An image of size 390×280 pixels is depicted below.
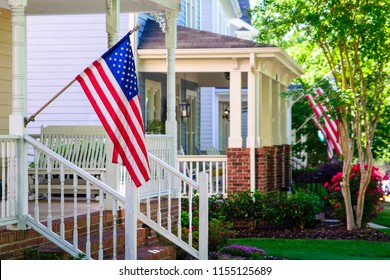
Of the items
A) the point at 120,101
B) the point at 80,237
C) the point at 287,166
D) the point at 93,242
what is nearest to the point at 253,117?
Answer: the point at 287,166

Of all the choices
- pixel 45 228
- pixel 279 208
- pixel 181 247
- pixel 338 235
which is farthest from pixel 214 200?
pixel 45 228

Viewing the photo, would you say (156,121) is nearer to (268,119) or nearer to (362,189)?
(268,119)

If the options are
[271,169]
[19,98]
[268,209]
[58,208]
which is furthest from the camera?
[271,169]

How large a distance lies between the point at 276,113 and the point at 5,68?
10.6 m

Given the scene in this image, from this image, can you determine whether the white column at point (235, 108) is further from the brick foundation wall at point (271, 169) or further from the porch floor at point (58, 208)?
the porch floor at point (58, 208)

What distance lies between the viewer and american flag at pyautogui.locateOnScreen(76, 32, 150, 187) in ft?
33.9

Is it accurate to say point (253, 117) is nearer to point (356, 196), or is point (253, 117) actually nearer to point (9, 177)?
point (356, 196)

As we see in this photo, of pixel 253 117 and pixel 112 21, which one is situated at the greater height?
pixel 112 21

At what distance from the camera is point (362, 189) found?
1955 centimetres

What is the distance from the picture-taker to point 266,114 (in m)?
23.3

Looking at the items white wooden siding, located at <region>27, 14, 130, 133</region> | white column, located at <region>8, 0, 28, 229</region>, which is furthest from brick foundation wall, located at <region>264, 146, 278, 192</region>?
white column, located at <region>8, 0, 28, 229</region>

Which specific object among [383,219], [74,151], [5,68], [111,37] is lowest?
[383,219]
